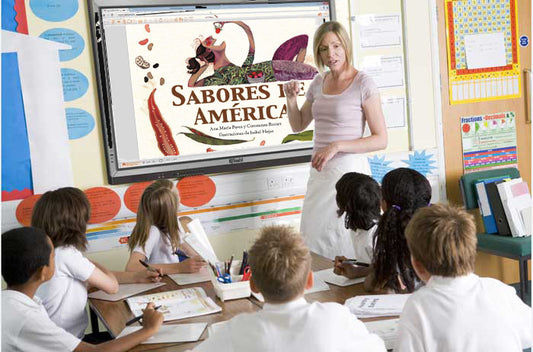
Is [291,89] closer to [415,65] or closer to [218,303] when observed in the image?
[415,65]

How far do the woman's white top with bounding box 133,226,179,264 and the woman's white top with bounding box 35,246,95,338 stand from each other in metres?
0.46

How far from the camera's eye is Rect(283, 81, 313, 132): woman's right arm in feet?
10.7

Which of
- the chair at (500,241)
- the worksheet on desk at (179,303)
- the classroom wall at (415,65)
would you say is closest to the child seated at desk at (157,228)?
the worksheet on desk at (179,303)

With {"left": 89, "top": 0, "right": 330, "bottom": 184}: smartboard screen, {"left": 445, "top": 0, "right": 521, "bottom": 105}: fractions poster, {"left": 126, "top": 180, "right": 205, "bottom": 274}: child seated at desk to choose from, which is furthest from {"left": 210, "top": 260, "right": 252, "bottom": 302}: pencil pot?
{"left": 445, "top": 0, "right": 521, "bottom": 105}: fractions poster

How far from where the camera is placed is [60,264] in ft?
7.39

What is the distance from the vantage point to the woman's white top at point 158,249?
276cm

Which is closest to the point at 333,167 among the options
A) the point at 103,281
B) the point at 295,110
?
the point at 295,110

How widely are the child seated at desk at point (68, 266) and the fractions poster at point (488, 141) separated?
8.70ft

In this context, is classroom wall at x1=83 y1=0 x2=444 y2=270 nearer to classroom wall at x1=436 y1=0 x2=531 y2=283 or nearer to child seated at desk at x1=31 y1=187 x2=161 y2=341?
classroom wall at x1=436 y1=0 x2=531 y2=283

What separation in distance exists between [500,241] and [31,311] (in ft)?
9.24

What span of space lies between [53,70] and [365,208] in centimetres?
171

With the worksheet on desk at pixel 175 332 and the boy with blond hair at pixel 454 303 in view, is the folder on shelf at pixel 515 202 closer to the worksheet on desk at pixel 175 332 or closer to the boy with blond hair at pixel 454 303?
the boy with blond hair at pixel 454 303

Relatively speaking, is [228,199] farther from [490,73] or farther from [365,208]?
[490,73]

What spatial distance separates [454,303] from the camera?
63.2 inches
